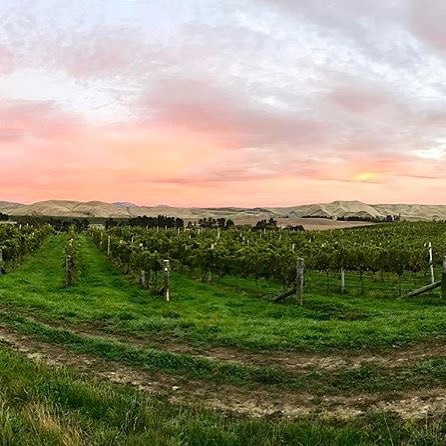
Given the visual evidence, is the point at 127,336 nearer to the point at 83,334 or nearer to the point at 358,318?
the point at 83,334

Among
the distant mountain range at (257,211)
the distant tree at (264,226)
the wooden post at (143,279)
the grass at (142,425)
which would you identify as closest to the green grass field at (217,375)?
the grass at (142,425)

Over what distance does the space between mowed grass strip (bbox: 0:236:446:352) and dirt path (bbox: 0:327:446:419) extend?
2.37 metres

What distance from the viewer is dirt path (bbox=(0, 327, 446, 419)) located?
7.33 m

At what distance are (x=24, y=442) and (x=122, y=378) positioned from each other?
3911mm

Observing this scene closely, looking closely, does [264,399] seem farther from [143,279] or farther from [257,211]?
[257,211]

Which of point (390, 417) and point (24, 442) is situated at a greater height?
point (24, 442)

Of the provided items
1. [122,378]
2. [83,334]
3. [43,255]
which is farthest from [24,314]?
[43,255]

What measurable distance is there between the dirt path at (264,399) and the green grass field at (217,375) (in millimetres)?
26

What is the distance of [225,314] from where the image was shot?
15656mm

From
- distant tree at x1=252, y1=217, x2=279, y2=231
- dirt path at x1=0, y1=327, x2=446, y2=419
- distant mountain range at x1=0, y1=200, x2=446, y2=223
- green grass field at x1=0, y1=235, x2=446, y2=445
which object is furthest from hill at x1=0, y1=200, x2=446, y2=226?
dirt path at x1=0, y1=327, x2=446, y2=419

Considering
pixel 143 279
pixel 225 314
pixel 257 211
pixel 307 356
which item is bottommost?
pixel 225 314

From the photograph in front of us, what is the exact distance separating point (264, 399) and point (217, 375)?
54.5 inches

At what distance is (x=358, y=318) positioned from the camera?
15281mm

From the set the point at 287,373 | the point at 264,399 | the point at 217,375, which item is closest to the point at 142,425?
the point at 264,399
